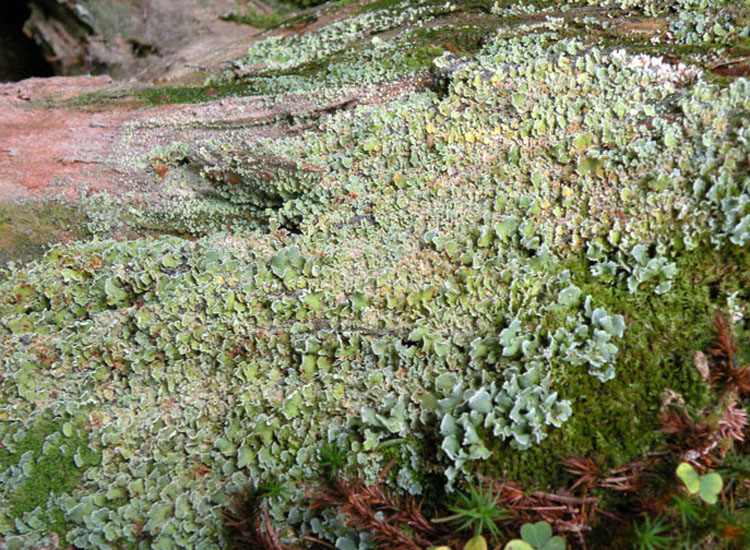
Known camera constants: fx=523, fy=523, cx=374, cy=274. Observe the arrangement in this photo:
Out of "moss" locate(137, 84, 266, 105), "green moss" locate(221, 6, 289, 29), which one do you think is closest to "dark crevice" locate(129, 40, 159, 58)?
"green moss" locate(221, 6, 289, 29)

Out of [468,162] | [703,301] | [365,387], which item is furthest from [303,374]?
[703,301]

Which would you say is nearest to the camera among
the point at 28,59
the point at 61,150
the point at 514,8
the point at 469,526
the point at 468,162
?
the point at 469,526

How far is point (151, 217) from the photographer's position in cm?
425

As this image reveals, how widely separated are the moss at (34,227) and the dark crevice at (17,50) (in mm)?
5938

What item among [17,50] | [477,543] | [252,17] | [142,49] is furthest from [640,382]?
[17,50]

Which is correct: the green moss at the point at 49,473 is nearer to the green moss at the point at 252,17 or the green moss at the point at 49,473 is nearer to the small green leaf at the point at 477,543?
the small green leaf at the point at 477,543

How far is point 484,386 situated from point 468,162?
1.42 meters

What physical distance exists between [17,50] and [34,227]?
22.4 feet

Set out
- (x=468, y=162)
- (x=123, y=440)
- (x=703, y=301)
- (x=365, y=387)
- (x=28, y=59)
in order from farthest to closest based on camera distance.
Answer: (x=28, y=59) → (x=468, y=162) → (x=123, y=440) → (x=365, y=387) → (x=703, y=301)

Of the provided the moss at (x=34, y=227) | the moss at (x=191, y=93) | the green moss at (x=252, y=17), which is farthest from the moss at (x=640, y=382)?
the green moss at (x=252, y=17)

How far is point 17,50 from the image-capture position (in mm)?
9031

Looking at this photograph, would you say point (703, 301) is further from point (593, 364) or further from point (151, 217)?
point (151, 217)

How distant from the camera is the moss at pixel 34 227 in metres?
4.22

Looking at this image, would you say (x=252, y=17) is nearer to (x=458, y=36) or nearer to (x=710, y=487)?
(x=458, y=36)
